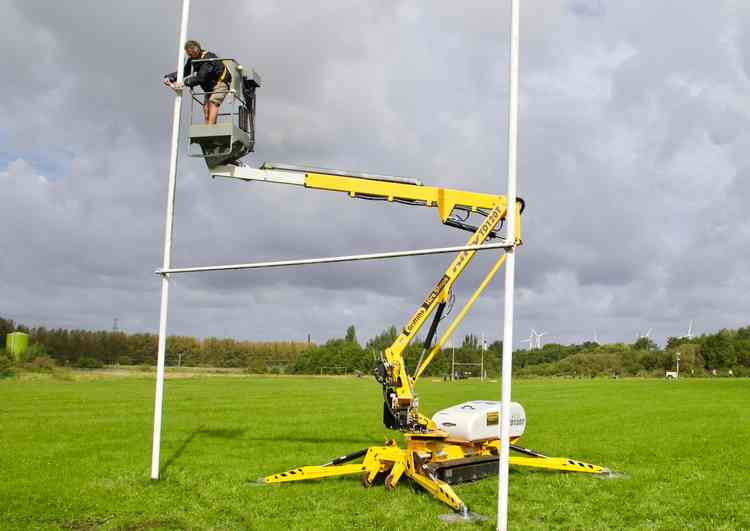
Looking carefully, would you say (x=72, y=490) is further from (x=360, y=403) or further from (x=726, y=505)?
(x=360, y=403)

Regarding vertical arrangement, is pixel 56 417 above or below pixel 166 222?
below

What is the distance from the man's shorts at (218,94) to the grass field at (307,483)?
680 centimetres

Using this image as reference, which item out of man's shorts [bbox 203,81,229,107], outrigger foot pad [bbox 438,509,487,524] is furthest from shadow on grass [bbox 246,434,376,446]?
man's shorts [bbox 203,81,229,107]

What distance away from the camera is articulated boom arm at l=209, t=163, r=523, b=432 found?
1224cm

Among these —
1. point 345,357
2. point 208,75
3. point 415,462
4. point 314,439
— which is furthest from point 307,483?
point 345,357

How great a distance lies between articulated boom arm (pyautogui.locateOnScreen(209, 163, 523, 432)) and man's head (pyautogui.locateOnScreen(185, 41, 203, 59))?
6.88 feet

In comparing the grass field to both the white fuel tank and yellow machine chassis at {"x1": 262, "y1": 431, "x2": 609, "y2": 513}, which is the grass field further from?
the white fuel tank

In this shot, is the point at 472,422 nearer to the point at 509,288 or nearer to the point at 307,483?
the point at 307,483

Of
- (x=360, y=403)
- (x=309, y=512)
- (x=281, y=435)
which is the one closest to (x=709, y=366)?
(x=360, y=403)

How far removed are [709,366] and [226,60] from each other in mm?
109927

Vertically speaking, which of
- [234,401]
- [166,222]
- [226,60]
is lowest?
[234,401]

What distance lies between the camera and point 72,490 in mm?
11766

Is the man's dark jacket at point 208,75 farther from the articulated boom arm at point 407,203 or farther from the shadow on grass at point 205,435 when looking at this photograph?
the shadow on grass at point 205,435

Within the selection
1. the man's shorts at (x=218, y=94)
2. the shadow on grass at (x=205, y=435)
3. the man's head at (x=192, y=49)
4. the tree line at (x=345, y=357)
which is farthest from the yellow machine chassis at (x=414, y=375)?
the tree line at (x=345, y=357)
